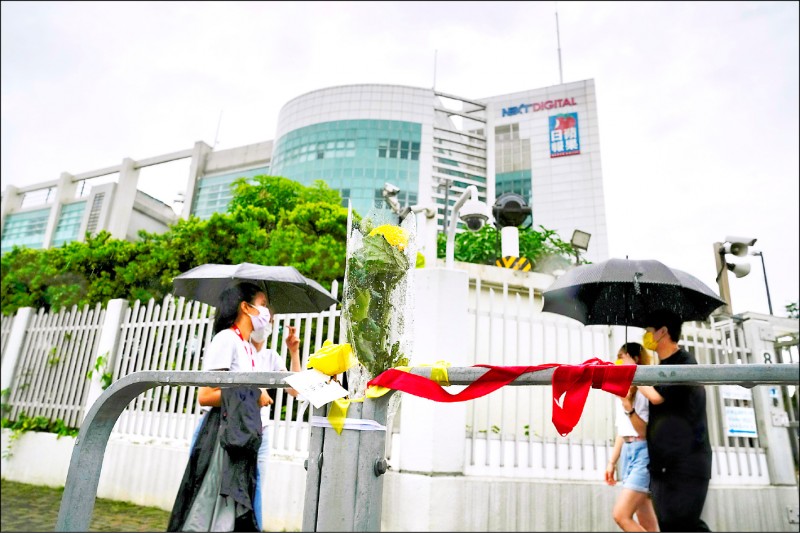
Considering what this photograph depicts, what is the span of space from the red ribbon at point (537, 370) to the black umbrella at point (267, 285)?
8.39 ft

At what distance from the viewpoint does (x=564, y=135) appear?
143 feet

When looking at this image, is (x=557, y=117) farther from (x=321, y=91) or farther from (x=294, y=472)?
(x=294, y=472)

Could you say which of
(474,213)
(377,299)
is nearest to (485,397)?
(474,213)

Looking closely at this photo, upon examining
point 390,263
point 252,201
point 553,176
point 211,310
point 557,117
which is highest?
point 557,117

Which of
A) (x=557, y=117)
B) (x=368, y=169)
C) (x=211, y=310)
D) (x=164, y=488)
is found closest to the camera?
(x=164, y=488)

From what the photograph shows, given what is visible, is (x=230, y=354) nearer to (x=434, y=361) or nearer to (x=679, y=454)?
(x=434, y=361)

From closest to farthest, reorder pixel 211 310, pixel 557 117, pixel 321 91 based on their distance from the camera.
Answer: pixel 211 310
pixel 321 91
pixel 557 117

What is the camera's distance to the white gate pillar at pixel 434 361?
4.47 meters

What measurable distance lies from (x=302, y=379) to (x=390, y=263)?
374 millimetres

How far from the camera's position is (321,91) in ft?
110

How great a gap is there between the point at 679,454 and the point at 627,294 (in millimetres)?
1353

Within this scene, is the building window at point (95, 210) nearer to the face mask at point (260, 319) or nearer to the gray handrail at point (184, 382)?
the face mask at point (260, 319)

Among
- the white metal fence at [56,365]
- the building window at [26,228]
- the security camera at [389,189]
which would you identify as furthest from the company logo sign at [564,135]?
the white metal fence at [56,365]

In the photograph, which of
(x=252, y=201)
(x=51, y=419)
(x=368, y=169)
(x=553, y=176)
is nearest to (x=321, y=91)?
(x=368, y=169)
